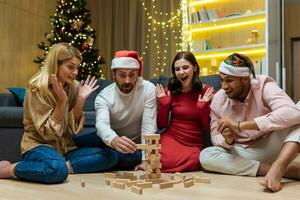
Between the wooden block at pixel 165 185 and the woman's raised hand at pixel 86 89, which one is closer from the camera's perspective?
the wooden block at pixel 165 185

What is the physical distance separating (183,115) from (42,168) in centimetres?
97

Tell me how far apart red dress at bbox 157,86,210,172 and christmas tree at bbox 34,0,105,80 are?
9.37 ft

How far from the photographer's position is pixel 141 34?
5.76 meters

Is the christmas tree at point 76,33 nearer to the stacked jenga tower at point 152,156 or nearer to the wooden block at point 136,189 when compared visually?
the stacked jenga tower at point 152,156

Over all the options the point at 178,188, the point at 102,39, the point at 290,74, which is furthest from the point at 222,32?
the point at 178,188

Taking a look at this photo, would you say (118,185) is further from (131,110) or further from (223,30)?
(223,30)

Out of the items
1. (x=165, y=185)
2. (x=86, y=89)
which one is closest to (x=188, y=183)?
(x=165, y=185)

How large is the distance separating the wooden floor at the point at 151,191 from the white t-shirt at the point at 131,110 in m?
0.46

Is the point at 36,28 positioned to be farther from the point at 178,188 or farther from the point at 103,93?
the point at 178,188

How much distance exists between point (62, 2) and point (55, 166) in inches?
149

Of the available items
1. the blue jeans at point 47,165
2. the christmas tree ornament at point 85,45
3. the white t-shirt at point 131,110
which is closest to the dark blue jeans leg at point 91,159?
the blue jeans at point 47,165

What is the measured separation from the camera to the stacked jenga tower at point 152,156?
1846 mm

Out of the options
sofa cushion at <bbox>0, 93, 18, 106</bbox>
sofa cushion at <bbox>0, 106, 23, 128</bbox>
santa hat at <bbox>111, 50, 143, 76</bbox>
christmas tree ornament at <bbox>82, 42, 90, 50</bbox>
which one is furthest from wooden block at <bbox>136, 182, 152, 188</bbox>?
christmas tree ornament at <bbox>82, 42, 90, 50</bbox>

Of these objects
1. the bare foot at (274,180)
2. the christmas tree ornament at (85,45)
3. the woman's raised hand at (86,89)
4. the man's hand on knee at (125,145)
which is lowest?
the bare foot at (274,180)
